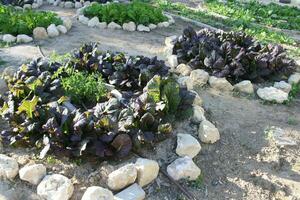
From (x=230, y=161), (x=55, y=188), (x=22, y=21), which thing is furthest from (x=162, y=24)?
(x=55, y=188)

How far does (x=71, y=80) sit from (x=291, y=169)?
2.90 meters

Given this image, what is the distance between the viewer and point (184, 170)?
4648mm

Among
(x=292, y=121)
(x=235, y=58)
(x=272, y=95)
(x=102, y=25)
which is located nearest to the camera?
(x=292, y=121)

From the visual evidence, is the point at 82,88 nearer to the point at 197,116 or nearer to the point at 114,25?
the point at 197,116

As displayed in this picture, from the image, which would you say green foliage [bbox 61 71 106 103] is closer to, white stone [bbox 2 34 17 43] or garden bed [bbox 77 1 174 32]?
white stone [bbox 2 34 17 43]

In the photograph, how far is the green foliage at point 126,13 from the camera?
9.48 metres

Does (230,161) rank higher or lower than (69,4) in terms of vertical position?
lower

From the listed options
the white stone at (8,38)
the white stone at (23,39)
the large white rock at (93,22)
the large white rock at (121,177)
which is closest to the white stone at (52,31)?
the white stone at (23,39)

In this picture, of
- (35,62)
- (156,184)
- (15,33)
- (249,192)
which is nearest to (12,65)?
(35,62)

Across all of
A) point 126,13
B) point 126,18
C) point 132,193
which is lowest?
point 132,193

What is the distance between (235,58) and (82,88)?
2.68 m

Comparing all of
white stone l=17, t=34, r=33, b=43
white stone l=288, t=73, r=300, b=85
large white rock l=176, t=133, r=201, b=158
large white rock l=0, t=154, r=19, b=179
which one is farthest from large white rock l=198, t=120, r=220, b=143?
white stone l=17, t=34, r=33, b=43

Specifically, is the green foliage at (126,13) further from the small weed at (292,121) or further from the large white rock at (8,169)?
the large white rock at (8,169)

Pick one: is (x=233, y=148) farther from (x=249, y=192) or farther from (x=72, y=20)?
(x=72, y=20)
